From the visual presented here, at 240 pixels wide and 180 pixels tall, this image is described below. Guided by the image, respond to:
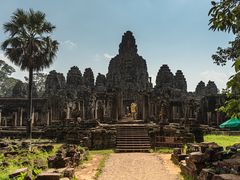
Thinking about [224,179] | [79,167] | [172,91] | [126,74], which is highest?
[126,74]

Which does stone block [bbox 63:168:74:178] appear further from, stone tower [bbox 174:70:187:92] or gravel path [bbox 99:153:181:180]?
stone tower [bbox 174:70:187:92]

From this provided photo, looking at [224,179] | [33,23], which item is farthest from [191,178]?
[33,23]

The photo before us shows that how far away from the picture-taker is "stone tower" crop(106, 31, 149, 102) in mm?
49219

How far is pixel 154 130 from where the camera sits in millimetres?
19859

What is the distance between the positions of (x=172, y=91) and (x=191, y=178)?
3618cm

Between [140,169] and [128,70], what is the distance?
129 feet

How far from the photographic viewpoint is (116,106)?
2538 cm

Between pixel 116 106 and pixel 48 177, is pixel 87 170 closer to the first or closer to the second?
pixel 48 177

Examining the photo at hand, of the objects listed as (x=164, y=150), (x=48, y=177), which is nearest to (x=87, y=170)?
(x=48, y=177)

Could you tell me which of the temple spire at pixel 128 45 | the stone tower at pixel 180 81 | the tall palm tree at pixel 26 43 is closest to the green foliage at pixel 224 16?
the tall palm tree at pixel 26 43

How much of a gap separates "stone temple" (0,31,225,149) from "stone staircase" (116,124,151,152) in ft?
0.62

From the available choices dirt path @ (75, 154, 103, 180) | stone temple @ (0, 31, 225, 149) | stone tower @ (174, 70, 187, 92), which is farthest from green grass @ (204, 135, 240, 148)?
stone tower @ (174, 70, 187, 92)

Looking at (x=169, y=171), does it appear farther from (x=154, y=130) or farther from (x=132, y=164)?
(x=154, y=130)

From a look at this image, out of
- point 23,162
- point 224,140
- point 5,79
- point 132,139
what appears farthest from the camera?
point 5,79
